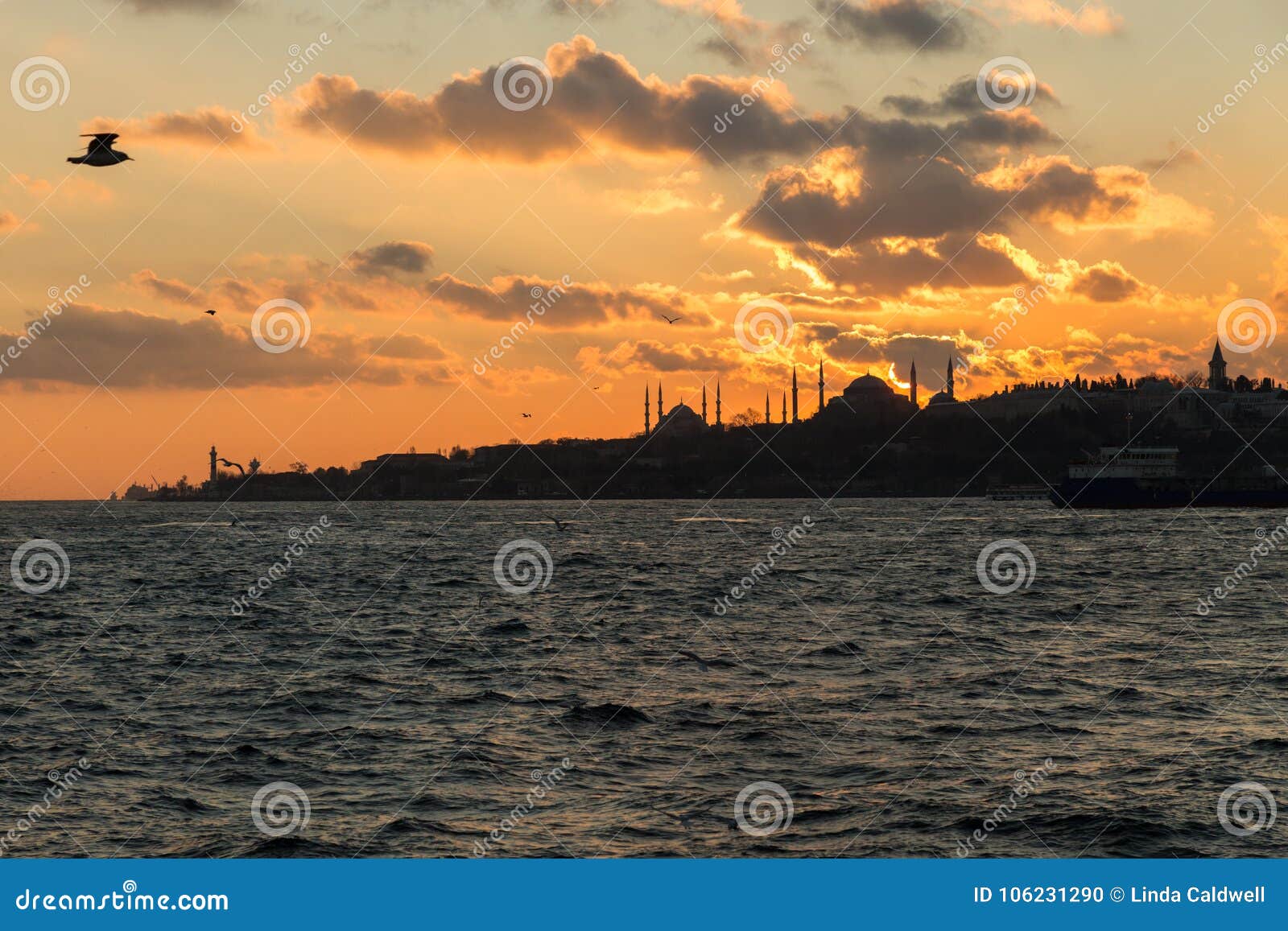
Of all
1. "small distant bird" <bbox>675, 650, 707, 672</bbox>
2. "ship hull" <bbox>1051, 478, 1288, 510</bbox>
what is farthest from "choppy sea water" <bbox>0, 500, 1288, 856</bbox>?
"ship hull" <bbox>1051, 478, 1288, 510</bbox>

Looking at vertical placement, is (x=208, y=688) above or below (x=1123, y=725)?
above

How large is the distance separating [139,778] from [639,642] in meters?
17.8

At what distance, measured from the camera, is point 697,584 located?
57.7 m

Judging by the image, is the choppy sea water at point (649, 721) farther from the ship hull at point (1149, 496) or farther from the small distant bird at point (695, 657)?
the ship hull at point (1149, 496)

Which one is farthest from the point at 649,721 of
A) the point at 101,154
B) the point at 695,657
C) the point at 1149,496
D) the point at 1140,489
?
the point at 1149,496

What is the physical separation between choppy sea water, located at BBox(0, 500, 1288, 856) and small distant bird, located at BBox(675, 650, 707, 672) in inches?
9.6

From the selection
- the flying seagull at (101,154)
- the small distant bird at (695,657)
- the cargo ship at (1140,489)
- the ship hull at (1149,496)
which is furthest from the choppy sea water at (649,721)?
the cargo ship at (1140,489)

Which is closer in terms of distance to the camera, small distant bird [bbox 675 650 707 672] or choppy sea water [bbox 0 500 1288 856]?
choppy sea water [bbox 0 500 1288 856]

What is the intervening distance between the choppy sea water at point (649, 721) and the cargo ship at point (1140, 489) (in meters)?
105

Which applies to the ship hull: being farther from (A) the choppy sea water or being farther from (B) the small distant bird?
(B) the small distant bird

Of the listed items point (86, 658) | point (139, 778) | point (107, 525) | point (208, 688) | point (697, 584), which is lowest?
point (139, 778)

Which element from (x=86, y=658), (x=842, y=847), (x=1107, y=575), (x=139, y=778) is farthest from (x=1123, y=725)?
(x=1107, y=575)

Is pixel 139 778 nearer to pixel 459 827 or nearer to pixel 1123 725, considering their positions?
pixel 459 827

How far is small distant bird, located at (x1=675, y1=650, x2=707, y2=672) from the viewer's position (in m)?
30.7
